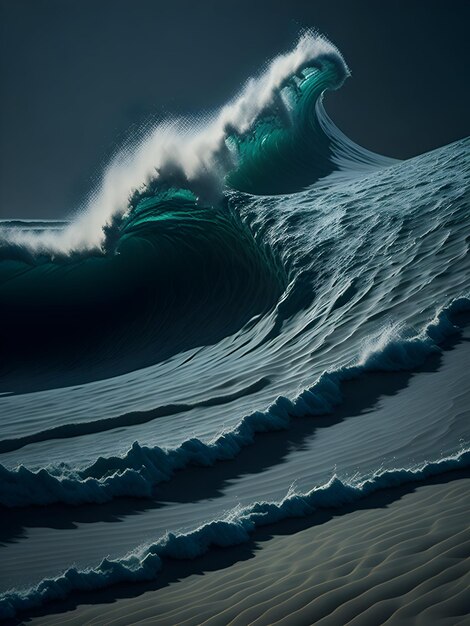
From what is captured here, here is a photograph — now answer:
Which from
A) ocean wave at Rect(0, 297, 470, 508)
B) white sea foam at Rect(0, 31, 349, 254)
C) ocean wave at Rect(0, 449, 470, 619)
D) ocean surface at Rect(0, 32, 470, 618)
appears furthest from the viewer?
white sea foam at Rect(0, 31, 349, 254)

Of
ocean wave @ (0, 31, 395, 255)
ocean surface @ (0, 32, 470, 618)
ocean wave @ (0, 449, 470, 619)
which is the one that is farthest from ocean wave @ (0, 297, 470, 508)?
ocean wave @ (0, 31, 395, 255)

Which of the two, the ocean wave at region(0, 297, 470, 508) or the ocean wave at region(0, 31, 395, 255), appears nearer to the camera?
the ocean wave at region(0, 297, 470, 508)

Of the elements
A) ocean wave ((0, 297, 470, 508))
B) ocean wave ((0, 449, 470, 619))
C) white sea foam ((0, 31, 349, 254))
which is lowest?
ocean wave ((0, 449, 470, 619))

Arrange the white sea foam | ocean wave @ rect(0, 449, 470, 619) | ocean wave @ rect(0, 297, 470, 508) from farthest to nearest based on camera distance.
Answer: the white sea foam, ocean wave @ rect(0, 297, 470, 508), ocean wave @ rect(0, 449, 470, 619)

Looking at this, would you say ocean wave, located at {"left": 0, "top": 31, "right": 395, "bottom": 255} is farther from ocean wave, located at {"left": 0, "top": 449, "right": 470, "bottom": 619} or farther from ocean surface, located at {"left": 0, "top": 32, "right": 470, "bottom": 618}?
ocean wave, located at {"left": 0, "top": 449, "right": 470, "bottom": 619}

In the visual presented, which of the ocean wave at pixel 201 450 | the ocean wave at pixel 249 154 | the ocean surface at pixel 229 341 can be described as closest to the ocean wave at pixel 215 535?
the ocean surface at pixel 229 341

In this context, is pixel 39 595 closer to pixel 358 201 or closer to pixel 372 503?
pixel 372 503

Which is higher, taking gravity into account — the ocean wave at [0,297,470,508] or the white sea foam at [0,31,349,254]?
the white sea foam at [0,31,349,254]
